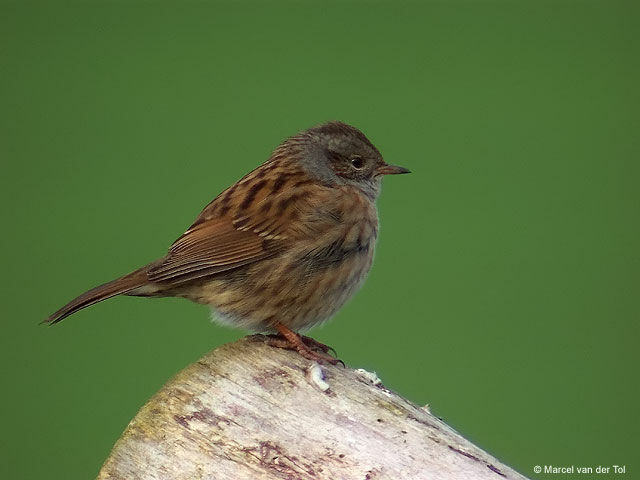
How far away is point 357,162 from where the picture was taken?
5.86 metres

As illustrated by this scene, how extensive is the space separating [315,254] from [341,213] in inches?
13.4

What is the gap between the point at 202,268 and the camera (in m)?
5.01

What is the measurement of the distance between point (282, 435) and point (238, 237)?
5.73 ft

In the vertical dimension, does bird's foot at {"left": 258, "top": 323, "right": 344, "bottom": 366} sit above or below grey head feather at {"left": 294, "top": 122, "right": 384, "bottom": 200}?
below

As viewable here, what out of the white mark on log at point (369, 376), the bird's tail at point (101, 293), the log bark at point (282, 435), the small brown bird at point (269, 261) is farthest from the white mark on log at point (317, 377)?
the bird's tail at point (101, 293)

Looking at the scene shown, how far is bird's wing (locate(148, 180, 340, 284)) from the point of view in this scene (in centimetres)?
500

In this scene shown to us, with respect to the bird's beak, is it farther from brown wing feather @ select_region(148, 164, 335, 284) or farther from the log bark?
the log bark

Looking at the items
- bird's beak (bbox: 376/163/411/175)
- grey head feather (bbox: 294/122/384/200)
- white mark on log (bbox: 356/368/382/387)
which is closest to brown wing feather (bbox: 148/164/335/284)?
grey head feather (bbox: 294/122/384/200)

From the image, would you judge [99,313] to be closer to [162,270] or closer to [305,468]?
[162,270]

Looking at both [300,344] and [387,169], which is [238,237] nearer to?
[300,344]

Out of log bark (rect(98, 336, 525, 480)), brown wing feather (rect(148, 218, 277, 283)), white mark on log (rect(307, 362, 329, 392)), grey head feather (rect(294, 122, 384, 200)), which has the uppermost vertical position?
grey head feather (rect(294, 122, 384, 200))

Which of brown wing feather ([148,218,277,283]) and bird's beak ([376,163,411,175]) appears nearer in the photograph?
brown wing feather ([148,218,277,283])

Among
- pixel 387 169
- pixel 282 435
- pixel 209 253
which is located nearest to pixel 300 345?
pixel 209 253

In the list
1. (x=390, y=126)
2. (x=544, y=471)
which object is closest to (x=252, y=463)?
(x=544, y=471)
